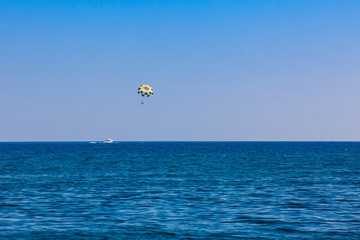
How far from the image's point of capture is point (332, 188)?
41.9m

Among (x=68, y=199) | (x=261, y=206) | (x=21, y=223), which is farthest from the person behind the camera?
(x=68, y=199)

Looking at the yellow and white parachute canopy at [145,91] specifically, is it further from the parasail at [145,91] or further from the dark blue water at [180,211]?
the dark blue water at [180,211]

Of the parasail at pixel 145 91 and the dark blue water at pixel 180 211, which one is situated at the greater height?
the parasail at pixel 145 91

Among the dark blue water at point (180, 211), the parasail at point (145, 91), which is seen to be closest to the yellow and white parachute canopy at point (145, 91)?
the parasail at point (145, 91)

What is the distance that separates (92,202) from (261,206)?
1230cm

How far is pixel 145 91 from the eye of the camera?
100125mm

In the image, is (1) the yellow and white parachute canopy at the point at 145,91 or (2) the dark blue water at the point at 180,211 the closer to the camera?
(2) the dark blue water at the point at 180,211

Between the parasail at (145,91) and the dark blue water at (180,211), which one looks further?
the parasail at (145,91)

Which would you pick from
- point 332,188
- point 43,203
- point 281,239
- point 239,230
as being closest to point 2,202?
point 43,203

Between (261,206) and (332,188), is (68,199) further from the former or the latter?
(332,188)

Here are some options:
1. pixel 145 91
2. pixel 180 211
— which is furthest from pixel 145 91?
pixel 180 211

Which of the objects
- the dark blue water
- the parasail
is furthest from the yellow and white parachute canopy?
the dark blue water

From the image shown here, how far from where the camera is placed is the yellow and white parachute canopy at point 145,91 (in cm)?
9913

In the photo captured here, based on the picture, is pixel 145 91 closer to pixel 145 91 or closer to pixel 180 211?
pixel 145 91
